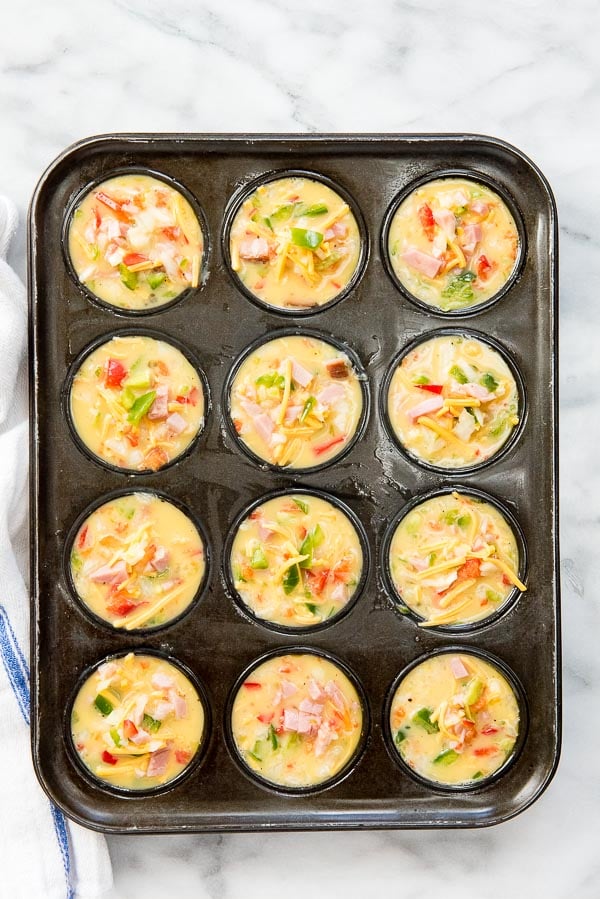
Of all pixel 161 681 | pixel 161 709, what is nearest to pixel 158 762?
pixel 161 709

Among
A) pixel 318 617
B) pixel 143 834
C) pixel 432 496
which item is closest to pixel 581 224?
pixel 432 496

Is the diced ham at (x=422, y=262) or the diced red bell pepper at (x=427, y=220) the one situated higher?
the diced red bell pepper at (x=427, y=220)

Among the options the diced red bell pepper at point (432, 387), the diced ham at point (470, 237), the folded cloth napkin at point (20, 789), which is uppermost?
the diced ham at point (470, 237)

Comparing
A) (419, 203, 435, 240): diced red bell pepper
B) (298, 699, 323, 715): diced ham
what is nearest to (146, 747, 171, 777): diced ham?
(298, 699, 323, 715): diced ham

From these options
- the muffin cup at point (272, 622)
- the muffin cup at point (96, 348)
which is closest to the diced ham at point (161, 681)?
the muffin cup at point (272, 622)

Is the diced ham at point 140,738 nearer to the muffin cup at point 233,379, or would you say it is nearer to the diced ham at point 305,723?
the diced ham at point 305,723

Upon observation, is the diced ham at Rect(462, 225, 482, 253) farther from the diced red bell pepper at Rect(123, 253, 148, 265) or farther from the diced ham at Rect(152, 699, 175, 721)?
the diced ham at Rect(152, 699, 175, 721)

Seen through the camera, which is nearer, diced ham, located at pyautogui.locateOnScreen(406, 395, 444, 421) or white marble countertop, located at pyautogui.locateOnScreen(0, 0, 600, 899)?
diced ham, located at pyautogui.locateOnScreen(406, 395, 444, 421)
